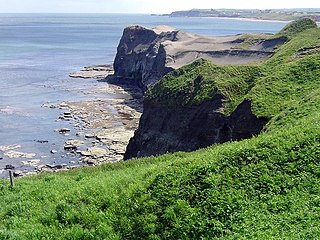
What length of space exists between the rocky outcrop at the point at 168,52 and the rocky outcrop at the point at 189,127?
92.3 feet

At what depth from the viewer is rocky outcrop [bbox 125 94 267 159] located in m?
35.0

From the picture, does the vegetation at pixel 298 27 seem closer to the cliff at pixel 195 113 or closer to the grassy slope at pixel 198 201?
the cliff at pixel 195 113

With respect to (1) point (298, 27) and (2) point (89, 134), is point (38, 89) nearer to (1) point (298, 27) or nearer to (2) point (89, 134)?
(2) point (89, 134)

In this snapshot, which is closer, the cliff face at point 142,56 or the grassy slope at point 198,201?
the grassy slope at point 198,201

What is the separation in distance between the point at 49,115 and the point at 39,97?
1619 centimetres

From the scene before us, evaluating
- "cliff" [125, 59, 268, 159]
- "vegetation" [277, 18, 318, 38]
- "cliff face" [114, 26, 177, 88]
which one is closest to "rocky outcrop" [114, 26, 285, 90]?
"cliff face" [114, 26, 177, 88]

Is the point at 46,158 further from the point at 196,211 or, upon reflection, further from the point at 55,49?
the point at 55,49

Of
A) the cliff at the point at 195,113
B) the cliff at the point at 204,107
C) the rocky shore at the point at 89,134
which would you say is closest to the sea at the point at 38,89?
the rocky shore at the point at 89,134

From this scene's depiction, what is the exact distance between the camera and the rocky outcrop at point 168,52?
241 ft

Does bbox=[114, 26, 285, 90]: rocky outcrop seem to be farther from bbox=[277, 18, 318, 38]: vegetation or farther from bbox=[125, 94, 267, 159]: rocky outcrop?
bbox=[125, 94, 267, 159]: rocky outcrop

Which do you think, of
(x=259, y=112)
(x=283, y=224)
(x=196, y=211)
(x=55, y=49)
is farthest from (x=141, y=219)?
(x=55, y=49)

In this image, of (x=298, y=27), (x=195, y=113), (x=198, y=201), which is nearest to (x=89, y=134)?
(x=195, y=113)

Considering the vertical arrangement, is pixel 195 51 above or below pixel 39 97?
above

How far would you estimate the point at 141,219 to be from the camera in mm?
15867
